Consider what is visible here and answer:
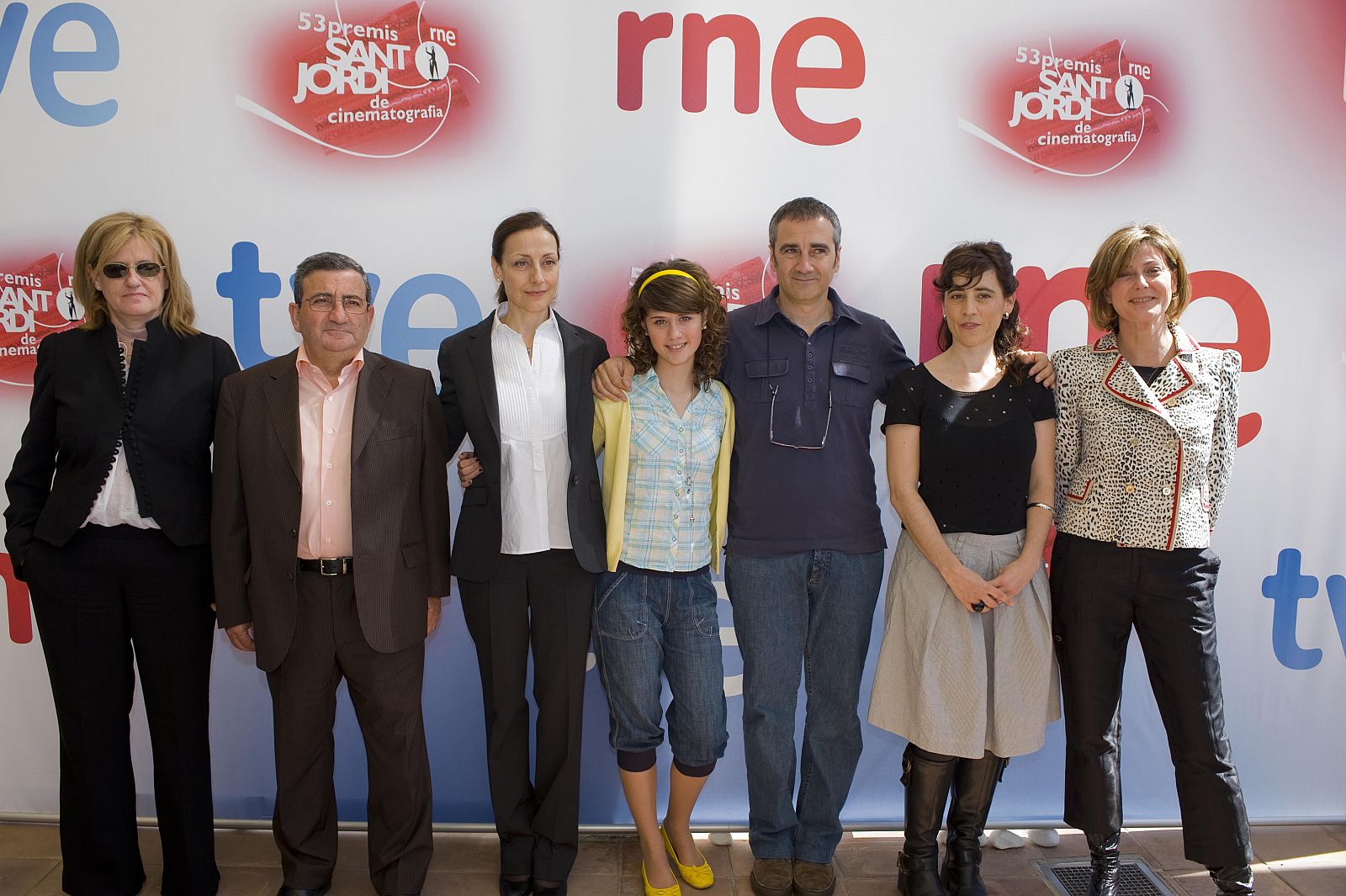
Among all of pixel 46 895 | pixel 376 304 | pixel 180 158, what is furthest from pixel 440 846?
pixel 180 158

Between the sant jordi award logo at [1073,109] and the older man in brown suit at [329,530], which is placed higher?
the sant jordi award logo at [1073,109]

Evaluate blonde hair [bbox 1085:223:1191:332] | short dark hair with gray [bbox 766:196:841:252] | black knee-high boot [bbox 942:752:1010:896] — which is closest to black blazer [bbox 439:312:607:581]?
short dark hair with gray [bbox 766:196:841:252]

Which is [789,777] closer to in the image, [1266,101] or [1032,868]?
[1032,868]

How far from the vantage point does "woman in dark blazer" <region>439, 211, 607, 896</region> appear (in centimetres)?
233

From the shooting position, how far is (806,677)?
255 centimetres

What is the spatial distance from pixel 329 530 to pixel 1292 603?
10.3 feet

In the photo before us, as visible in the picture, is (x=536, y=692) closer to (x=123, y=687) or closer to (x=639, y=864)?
(x=639, y=864)

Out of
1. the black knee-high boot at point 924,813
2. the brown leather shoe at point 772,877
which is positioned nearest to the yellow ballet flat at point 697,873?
the brown leather shoe at point 772,877

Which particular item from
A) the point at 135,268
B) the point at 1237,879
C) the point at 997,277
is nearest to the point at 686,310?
the point at 997,277

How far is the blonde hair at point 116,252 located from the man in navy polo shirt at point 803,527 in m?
1.13

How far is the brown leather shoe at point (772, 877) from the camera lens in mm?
2525

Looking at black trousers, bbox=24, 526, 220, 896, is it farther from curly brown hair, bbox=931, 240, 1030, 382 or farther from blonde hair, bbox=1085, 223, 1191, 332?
blonde hair, bbox=1085, 223, 1191, 332

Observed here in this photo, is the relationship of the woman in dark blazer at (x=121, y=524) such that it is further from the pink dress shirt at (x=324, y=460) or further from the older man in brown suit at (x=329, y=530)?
the pink dress shirt at (x=324, y=460)

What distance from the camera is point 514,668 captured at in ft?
7.95
